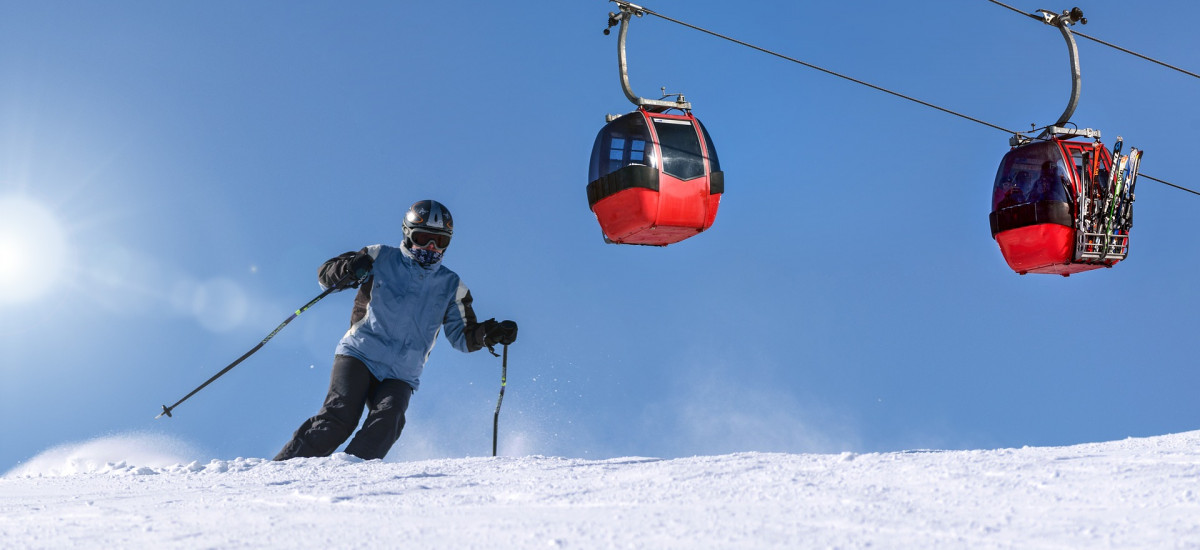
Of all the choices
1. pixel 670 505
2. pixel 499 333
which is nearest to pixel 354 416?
pixel 499 333

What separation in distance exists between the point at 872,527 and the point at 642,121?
15.1 ft

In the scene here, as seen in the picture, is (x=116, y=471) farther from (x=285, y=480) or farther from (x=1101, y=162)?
(x=1101, y=162)

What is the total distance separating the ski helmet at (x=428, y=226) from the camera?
24.0 ft

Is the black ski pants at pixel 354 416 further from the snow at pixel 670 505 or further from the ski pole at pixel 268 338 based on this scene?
the snow at pixel 670 505

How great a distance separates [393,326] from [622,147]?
6.97ft

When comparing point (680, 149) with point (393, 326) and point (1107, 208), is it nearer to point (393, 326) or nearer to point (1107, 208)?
point (393, 326)

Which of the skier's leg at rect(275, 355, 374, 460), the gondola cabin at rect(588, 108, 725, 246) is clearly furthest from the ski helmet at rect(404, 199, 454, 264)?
the gondola cabin at rect(588, 108, 725, 246)

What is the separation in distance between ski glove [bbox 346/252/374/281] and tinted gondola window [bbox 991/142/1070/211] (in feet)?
17.2

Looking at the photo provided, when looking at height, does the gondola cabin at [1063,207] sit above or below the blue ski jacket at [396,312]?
above

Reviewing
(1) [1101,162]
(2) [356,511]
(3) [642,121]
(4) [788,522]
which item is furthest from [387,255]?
(1) [1101,162]

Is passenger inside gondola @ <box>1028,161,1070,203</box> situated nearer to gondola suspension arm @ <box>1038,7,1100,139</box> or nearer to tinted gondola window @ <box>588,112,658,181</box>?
gondola suspension arm @ <box>1038,7,1100,139</box>

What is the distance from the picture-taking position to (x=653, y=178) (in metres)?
7.12

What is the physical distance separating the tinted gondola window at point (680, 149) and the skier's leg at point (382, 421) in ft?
8.19

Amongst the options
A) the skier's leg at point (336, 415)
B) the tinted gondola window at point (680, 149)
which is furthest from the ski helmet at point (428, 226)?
the tinted gondola window at point (680, 149)
